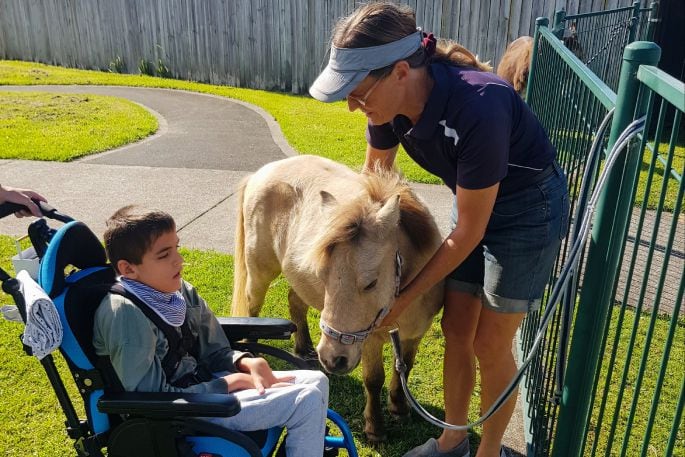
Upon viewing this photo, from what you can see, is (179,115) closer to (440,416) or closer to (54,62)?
(54,62)

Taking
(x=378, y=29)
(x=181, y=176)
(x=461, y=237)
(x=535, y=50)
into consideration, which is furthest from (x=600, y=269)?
(x=181, y=176)

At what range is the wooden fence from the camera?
1109cm

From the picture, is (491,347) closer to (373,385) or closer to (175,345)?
(373,385)

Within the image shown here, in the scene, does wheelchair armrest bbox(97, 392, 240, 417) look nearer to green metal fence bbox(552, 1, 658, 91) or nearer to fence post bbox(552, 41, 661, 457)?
fence post bbox(552, 41, 661, 457)

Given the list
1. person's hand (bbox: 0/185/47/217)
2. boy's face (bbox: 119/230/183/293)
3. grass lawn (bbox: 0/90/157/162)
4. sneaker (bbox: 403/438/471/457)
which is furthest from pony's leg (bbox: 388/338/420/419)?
grass lawn (bbox: 0/90/157/162)

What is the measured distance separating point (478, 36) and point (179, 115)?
5.89 meters

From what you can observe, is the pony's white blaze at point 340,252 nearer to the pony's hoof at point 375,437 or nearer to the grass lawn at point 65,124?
the pony's hoof at point 375,437

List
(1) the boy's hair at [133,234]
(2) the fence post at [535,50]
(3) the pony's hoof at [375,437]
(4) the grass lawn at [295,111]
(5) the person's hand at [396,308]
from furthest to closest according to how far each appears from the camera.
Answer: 1. (4) the grass lawn at [295,111]
2. (2) the fence post at [535,50]
3. (3) the pony's hoof at [375,437]
4. (5) the person's hand at [396,308]
5. (1) the boy's hair at [133,234]

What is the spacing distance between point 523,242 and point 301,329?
2034 mm

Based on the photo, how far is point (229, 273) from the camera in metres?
4.96

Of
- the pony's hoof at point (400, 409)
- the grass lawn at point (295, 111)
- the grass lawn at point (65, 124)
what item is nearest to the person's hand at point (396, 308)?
the pony's hoof at point (400, 409)

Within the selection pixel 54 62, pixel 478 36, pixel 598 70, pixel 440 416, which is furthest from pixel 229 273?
pixel 54 62

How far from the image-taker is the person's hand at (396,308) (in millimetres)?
2545

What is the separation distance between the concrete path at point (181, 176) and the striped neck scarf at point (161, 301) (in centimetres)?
247
